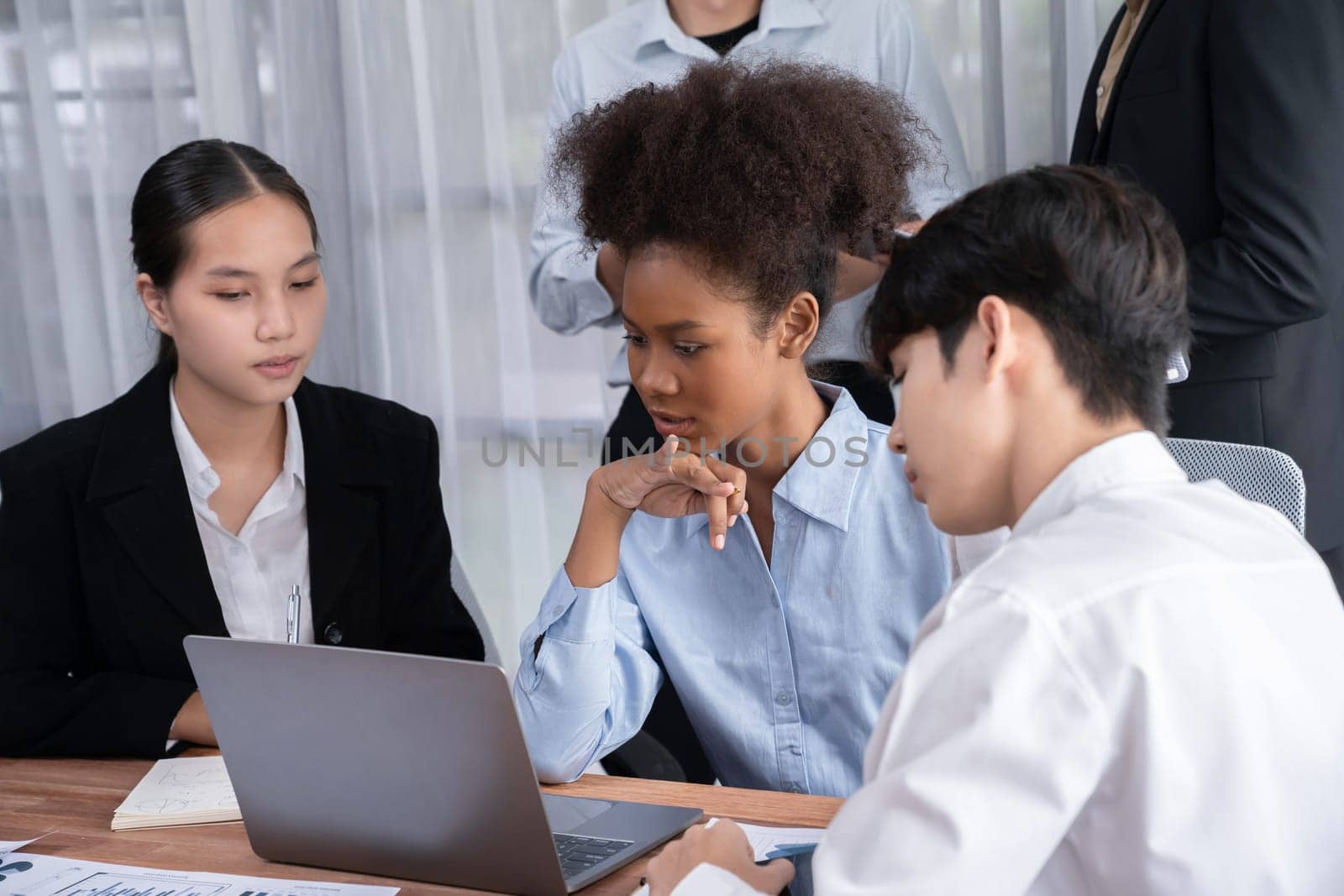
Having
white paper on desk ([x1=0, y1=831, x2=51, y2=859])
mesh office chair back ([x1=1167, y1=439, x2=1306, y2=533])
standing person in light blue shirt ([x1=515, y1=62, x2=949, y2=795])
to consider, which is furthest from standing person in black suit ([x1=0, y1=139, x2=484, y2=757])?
mesh office chair back ([x1=1167, y1=439, x2=1306, y2=533])

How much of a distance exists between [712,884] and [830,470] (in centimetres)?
63

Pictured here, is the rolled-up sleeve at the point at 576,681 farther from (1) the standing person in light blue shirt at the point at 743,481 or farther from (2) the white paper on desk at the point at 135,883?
(2) the white paper on desk at the point at 135,883

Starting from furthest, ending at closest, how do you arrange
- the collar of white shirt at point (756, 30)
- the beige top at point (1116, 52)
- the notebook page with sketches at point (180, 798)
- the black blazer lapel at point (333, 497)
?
the collar of white shirt at point (756, 30) < the beige top at point (1116, 52) < the black blazer lapel at point (333, 497) < the notebook page with sketches at point (180, 798)

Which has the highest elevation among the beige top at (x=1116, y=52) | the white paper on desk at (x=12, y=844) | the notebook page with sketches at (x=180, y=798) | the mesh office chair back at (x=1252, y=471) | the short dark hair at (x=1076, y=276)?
the beige top at (x=1116, y=52)

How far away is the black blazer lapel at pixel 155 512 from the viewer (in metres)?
1.65

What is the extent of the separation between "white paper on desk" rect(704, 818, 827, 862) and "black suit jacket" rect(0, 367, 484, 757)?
2.37 ft

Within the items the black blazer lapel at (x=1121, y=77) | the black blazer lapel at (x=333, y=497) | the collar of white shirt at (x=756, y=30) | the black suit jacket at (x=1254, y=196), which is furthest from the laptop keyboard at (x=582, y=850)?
the collar of white shirt at (x=756, y=30)

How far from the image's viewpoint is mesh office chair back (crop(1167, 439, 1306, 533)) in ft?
4.05

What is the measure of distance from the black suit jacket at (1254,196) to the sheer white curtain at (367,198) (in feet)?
4.19

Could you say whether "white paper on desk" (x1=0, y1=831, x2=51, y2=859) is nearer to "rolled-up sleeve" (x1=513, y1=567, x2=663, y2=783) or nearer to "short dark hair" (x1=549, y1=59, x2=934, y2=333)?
"rolled-up sleeve" (x1=513, y1=567, x2=663, y2=783)

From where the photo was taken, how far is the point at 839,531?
57.2 inches

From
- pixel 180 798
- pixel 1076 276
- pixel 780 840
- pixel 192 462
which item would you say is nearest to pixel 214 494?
pixel 192 462

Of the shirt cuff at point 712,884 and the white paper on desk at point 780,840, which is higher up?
the shirt cuff at point 712,884

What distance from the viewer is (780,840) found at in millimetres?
1100
